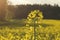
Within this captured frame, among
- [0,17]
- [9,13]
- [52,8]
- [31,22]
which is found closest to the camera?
[31,22]

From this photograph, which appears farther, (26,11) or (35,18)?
(26,11)

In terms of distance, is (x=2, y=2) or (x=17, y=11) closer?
(x=2, y=2)

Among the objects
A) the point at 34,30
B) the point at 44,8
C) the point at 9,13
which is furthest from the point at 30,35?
the point at 44,8

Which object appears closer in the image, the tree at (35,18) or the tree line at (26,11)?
the tree at (35,18)

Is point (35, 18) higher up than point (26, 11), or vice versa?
point (35, 18)

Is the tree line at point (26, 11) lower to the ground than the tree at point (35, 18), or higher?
lower

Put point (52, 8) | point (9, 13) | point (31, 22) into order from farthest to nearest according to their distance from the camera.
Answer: point (52, 8), point (9, 13), point (31, 22)

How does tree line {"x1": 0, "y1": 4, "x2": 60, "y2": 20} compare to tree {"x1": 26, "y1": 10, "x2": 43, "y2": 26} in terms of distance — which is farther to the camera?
tree line {"x1": 0, "y1": 4, "x2": 60, "y2": 20}

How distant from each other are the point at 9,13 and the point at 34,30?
19.7 meters

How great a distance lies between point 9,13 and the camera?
960 inches

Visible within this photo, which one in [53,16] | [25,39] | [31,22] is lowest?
[53,16]

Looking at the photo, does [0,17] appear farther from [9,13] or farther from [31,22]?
[31,22]

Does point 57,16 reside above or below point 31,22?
below

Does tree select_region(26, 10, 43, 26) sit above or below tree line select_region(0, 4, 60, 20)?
above
